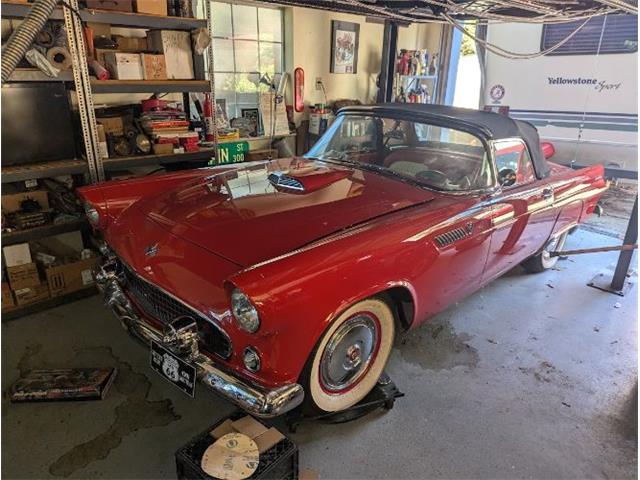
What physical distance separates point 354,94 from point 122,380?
16.1 ft

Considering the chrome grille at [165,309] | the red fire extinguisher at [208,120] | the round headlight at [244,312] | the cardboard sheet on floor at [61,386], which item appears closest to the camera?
the round headlight at [244,312]

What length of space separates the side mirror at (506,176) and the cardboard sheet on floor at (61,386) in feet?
8.34

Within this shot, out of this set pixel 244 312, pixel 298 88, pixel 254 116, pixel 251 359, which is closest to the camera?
A: pixel 244 312

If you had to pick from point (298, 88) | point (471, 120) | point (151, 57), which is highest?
point (151, 57)

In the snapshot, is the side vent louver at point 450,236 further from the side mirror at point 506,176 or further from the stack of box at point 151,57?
the stack of box at point 151,57

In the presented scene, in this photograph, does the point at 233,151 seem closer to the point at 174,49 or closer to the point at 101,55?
the point at 174,49

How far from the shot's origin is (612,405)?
8.10 feet

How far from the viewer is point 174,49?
3523mm

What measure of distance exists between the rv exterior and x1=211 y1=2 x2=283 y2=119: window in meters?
2.75

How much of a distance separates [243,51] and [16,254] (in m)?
3.11

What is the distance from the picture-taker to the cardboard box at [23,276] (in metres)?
3.09

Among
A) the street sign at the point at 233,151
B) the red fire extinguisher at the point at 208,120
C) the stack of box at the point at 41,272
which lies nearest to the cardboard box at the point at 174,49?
the red fire extinguisher at the point at 208,120

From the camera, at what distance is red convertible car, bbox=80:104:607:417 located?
71.3 inches

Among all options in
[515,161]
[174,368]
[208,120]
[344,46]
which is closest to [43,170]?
[208,120]
